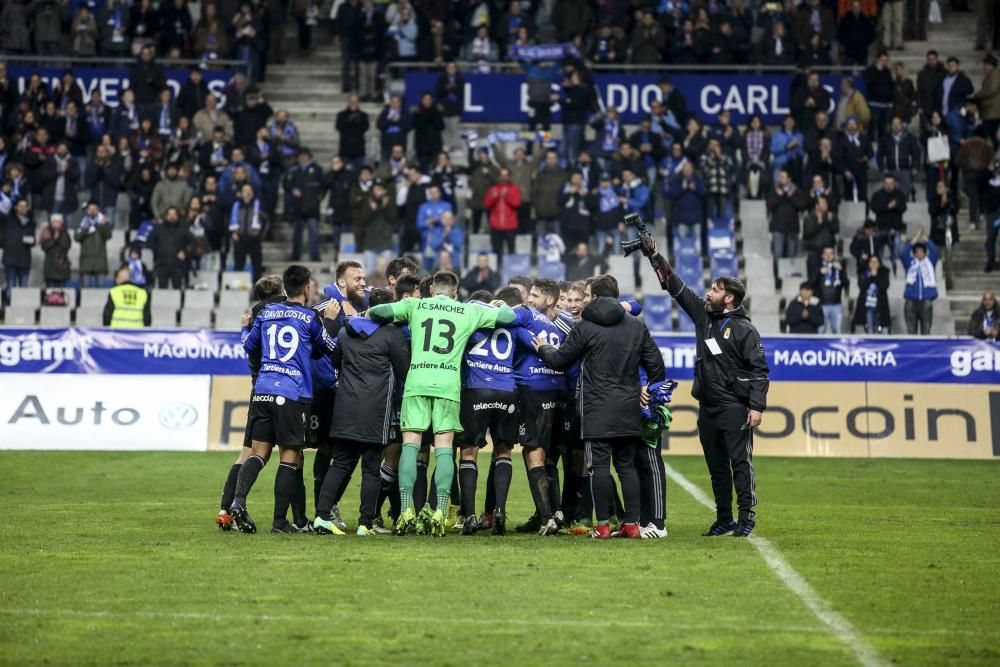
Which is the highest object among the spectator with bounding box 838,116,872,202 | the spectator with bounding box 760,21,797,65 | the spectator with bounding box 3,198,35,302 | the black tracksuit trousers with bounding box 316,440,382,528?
the spectator with bounding box 760,21,797,65

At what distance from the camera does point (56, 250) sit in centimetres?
2930

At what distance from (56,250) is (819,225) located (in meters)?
14.9

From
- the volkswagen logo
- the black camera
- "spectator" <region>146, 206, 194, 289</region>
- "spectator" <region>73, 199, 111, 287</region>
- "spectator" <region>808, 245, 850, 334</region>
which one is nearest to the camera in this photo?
the black camera

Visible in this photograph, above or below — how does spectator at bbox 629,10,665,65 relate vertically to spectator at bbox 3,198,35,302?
above

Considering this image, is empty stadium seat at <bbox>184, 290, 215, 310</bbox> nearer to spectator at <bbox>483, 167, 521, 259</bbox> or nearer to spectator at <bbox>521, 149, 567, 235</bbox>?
spectator at <bbox>483, 167, 521, 259</bbox>

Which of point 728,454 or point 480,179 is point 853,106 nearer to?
point 480,179

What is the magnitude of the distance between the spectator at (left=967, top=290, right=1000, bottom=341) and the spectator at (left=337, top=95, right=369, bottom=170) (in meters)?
12.6

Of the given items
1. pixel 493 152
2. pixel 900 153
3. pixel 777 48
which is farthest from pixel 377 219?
pixel 900 153

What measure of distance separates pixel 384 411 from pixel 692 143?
1886 centimetres

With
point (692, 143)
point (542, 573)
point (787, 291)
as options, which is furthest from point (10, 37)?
point (542, 573)

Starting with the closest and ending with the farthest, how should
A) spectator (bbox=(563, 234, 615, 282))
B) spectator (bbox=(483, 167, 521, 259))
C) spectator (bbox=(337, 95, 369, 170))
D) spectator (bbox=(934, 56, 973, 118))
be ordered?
spectator (bbox=(563, 234, 615, 282)), spectator (bbox=(483, 167, 521, 259)), spectator (bbox=(337, 95, 369, 170)), spectator (bbox=(934, 56, 973, 118))

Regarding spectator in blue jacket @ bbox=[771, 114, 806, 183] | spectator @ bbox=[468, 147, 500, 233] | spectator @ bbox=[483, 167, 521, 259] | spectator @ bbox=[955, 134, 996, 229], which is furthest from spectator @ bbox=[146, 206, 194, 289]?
spectator @ bbox=[955, 134, 996, 229]

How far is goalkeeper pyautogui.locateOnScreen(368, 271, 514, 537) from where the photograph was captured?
12.6m

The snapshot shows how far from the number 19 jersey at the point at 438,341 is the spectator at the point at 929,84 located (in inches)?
853
